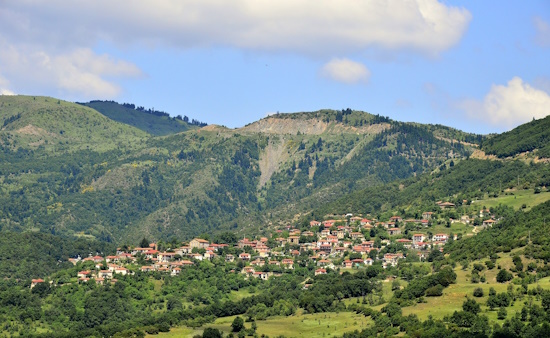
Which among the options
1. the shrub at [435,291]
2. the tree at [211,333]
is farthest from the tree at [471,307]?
the tree at [211,333]

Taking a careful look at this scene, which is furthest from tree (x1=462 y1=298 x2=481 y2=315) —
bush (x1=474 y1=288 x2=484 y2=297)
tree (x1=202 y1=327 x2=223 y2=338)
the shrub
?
tree (x1=202 y1=327 x2=223 y2=338)

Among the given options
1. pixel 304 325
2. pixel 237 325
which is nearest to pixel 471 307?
pixel 304 325

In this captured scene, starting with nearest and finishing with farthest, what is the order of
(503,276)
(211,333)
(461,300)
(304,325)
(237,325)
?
1. (461,300)
2. (211,333)
3. (503,276)
4. (237,325)
5. (304,325)

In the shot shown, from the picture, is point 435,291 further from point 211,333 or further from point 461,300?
point 211,333

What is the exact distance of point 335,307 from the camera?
166125mm

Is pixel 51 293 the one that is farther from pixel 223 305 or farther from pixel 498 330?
pixel 498 330

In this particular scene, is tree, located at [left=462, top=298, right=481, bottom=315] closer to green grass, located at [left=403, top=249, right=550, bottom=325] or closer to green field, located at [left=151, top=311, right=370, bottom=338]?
green grass, located at [left=403, top=249, right=550, bottom=325]

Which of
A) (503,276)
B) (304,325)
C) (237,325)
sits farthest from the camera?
(304,325)

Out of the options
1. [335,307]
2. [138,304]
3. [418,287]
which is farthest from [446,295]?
[138,304]

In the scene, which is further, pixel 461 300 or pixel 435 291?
pixel 435 291

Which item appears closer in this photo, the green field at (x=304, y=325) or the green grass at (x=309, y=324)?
the green grass at (x=309, y=324)

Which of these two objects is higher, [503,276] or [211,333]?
[503,276]

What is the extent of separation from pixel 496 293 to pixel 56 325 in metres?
80.0

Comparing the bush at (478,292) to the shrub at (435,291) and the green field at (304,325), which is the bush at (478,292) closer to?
the shrub at (435,291)
